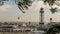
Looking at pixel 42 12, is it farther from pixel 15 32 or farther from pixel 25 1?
pixel 25 1

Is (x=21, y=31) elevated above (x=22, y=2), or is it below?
below

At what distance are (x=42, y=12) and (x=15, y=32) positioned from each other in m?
6.63

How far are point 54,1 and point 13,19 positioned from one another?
8.97 meters

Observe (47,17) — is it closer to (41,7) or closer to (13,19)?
(41,7)

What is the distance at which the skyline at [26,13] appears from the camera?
1708 cm

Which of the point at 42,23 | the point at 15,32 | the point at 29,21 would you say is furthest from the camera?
the point at 29,21

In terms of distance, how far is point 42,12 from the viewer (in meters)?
16.6

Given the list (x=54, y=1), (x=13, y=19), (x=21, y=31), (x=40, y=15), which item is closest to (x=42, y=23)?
(x=40, y=15)

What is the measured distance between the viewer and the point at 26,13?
1722 cm

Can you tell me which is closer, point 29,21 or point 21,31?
point 21,31

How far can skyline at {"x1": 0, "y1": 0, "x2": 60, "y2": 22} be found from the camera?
17.1 meters

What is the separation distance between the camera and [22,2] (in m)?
7.84

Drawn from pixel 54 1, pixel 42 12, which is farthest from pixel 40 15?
pixel 54 1

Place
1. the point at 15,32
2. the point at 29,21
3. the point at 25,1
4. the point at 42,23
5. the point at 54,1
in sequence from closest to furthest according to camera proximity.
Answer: the point at 25,1
the point at 54,1
the point at 15,32
the point at 42,23
the point at 29,21
